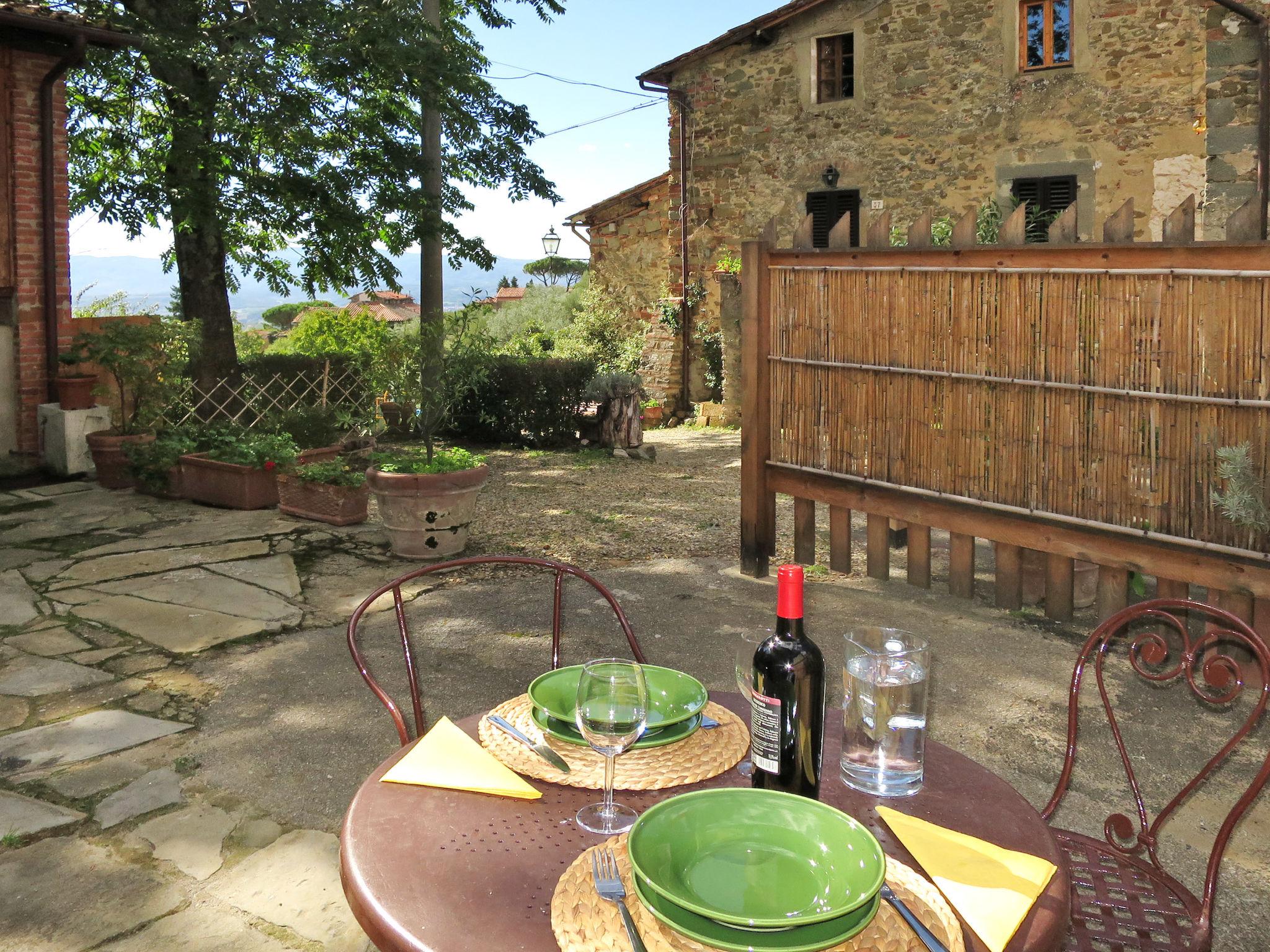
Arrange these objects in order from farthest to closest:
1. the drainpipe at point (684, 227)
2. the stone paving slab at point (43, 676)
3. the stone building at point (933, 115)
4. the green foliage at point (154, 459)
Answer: the drainpipe at point (684, 227), the stone building at point (933, 115), the green foliage at point (154, 459), the stone paving slab at point (43, 676)

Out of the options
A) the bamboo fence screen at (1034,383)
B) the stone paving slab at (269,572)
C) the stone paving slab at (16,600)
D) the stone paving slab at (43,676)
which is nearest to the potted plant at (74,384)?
the stone paving slab at (16,600)

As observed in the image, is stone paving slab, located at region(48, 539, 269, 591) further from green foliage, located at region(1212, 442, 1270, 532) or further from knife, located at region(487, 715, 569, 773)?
green foliage, located at region(1212, 442, 1270, 532)

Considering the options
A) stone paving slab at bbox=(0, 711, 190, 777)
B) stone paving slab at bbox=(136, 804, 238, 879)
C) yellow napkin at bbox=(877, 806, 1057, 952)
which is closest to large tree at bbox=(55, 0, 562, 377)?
stone paving slab at bbox=(0, 711, 190, 777)

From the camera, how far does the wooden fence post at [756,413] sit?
5.50 m

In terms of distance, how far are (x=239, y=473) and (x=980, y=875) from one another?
22.7ft

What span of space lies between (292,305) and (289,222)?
32.4m

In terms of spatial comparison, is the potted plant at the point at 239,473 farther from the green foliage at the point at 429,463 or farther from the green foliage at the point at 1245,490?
the green foliage at the point at 1245,490

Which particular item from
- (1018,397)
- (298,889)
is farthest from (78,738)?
(1018,397)

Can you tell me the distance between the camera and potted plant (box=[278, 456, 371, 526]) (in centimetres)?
698

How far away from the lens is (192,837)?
2957 mm

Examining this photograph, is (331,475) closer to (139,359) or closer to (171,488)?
(171,488)

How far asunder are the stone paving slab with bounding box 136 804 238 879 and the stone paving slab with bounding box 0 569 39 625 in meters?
2.37

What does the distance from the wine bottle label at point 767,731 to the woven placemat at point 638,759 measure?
15 centimetres

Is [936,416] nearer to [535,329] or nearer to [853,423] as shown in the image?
[853,423]
